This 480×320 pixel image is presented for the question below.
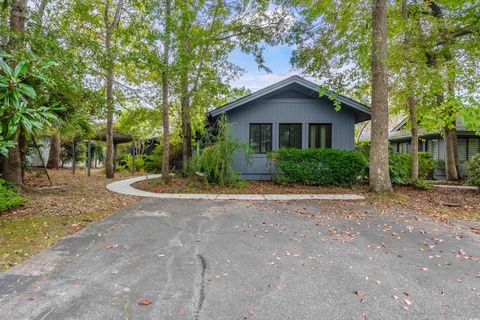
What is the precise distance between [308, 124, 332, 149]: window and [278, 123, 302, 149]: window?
1.60ft

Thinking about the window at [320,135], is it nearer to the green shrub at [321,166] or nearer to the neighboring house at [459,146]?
the green shrub at [321,166]

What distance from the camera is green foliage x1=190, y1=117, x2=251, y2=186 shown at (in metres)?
10.3

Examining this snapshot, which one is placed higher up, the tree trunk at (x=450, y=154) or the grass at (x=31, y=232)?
the tree trunk at (x=450, y=154)

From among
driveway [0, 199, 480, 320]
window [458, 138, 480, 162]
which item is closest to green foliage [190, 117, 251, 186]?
driveway [0, 199, 480, 320]

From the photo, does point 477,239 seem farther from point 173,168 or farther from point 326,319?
point 173,168

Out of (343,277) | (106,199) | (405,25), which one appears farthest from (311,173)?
(343,277)

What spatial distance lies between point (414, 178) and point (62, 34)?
13.4m

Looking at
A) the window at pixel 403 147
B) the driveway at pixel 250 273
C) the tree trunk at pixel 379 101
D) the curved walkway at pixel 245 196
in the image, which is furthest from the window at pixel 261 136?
the window at pixel 403 147

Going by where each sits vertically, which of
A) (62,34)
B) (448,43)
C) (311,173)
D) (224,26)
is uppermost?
(224,26)

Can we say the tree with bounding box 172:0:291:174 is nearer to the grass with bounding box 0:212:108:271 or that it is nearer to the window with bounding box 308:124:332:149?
the window with bounding box 308:124:332:149

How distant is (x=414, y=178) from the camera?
39.1 feet

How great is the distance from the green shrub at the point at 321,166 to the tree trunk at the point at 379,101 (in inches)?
66.5

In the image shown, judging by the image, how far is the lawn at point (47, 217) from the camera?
4.26 meters

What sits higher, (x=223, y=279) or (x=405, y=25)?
(x=405, y=25)
